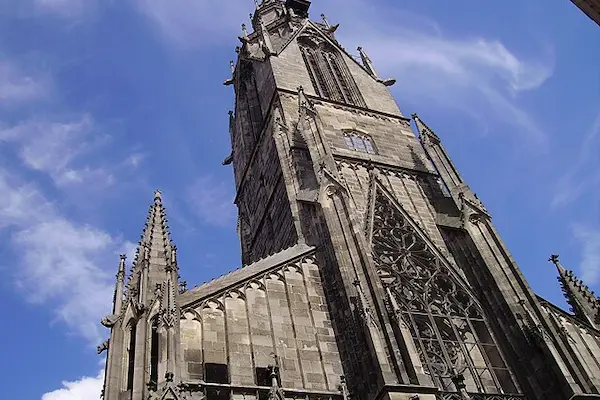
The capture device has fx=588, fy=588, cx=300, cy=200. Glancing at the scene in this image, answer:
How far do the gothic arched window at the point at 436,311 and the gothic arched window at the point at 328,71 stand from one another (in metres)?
8.95

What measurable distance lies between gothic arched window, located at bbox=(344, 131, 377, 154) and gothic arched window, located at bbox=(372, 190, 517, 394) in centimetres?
403

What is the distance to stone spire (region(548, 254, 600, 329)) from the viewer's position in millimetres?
15688

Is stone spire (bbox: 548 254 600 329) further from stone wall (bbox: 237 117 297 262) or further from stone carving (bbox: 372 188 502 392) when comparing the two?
stone wall (bbox: 237 117 297 262)

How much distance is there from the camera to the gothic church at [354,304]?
1067 centimetres

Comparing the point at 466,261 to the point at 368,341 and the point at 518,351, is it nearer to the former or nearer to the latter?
the point at 518,351

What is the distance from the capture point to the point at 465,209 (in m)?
16.8

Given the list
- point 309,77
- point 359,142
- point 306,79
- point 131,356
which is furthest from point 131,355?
point 309,77

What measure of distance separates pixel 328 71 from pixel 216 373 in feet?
59.0

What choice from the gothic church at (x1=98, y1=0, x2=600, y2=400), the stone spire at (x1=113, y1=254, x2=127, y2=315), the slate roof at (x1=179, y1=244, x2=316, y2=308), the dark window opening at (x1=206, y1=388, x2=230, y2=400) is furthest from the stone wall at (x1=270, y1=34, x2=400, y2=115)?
the dark window opening at (x1=206, y1=388, x2=230, y2=400)

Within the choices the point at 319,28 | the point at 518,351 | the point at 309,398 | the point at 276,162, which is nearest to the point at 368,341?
the point at 309,398

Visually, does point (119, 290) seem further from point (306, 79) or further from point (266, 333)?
point (306, 79)

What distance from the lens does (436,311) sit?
14422mm

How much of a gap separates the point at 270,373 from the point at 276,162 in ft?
→ 34.7

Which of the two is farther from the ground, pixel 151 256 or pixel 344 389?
pixel 151 256
